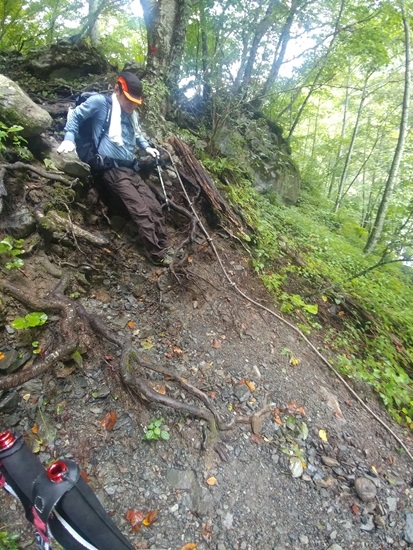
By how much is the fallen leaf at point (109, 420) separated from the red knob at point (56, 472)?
1531mm

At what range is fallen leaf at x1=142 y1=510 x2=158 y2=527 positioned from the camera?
2.16 m

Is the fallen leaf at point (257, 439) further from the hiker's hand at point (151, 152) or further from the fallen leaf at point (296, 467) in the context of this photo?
the hiker's hand at point (151, 152)

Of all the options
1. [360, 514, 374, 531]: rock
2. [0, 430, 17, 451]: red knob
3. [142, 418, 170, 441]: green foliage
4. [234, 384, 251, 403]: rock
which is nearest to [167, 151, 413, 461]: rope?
[360, 514, 374, 531]: rock

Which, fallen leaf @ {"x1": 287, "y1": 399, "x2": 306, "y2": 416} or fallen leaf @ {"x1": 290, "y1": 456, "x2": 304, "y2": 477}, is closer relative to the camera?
fallen leaf @ {"x1": 290, "y1": 456, "x2": 304, "y2": 477}

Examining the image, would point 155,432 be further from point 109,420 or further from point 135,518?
point 135,518

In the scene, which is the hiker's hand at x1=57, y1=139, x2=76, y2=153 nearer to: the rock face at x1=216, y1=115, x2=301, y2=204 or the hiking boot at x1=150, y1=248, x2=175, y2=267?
the hiking boot at x1=150, y1=248, x2=175, y2=267

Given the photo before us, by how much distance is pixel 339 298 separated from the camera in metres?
5.07

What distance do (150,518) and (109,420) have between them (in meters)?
0.78

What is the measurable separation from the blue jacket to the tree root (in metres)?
2.09

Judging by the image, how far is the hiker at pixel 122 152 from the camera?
150 inches

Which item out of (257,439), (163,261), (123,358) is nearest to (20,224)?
(163,261)

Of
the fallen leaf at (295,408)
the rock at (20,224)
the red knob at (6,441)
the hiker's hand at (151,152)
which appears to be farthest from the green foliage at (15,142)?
the fallen leaf at (295,408)

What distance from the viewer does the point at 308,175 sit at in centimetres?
1481

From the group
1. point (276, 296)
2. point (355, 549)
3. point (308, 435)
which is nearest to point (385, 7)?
point (276, 296)
